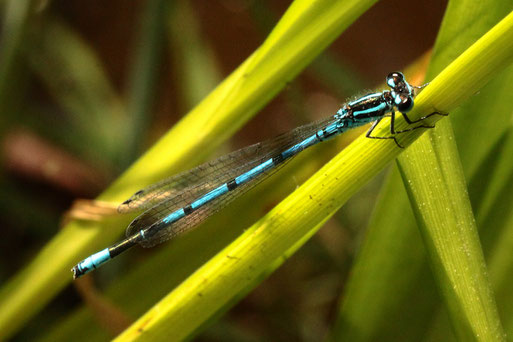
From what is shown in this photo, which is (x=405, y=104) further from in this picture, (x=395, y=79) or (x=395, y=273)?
(x=395, y=273)

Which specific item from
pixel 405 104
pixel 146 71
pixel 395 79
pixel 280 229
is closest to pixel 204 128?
pixel 280 229

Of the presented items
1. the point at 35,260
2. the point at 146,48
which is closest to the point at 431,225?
the point at 35,260

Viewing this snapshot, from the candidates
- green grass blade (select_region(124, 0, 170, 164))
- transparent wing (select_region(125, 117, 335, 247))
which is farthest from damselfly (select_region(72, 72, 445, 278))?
green grass blade (select_region(124, 0, 170, 164))

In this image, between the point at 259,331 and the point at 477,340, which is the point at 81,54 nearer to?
the point at 259,331

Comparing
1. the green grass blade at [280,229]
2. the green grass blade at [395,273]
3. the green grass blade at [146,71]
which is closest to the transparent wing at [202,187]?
the green grass blade at [395,273]

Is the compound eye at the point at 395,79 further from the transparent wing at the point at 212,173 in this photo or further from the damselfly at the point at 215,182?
the transparent wing at the point at 212,173

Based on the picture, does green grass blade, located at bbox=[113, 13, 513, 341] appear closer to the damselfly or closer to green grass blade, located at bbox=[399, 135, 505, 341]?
green grass blade, located at bbox=[399, 135, 505, 341]
